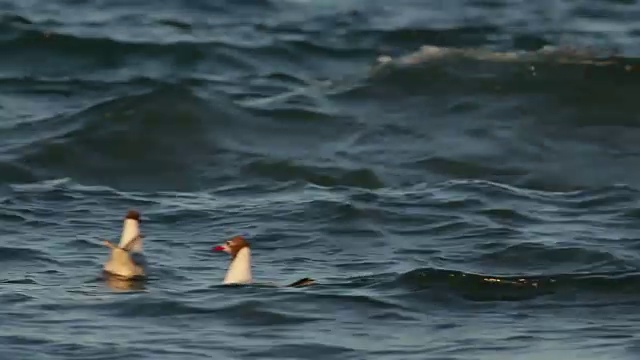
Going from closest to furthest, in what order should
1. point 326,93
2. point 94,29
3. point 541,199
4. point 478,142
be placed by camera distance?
point 541,199 < point 478,142 < point 326,93 < point 94,29

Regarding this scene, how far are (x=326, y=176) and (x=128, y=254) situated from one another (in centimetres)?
351

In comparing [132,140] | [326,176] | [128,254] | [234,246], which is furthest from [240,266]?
[132,140]

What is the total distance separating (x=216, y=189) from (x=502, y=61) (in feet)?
16.3

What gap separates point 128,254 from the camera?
1036 centimetres

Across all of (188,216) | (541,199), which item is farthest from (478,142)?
(188,216)

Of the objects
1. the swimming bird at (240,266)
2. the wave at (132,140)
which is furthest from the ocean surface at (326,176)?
the swimming bird at (240,266)

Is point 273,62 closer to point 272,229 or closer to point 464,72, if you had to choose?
point 464,72

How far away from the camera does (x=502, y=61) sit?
57.3ft

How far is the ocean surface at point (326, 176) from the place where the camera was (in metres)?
9.40

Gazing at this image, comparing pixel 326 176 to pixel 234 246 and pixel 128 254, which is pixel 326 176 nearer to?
pixel 234 246

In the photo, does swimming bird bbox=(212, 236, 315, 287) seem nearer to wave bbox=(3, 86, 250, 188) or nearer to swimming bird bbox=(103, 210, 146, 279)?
swimming bird bbox=(103, 210, 146, 279)

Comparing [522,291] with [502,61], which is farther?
[502,61]

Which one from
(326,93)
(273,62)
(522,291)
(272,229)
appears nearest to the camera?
(522,291)

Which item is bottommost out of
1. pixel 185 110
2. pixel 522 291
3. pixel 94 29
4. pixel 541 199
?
pixel 522 291
